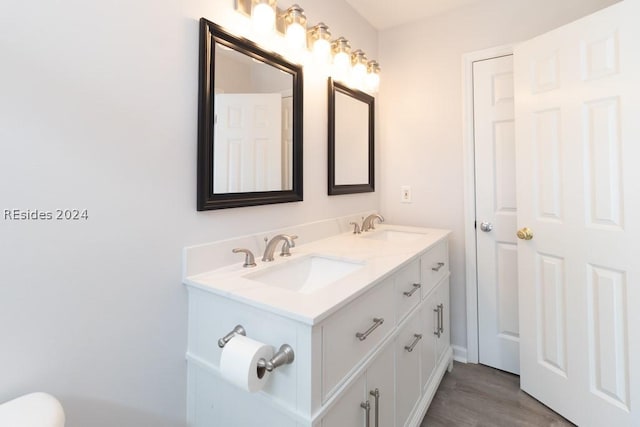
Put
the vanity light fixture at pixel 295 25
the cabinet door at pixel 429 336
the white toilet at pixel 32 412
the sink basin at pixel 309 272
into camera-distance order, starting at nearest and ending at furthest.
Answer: the white toilet at pixel 32 412
the sink basin at pixel 309 272
the vanity light fixture at pixel 295 25
the cabinet door at pixel 429 336

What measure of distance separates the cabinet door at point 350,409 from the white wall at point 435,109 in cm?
138

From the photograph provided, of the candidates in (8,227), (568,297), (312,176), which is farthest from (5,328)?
(568,297)

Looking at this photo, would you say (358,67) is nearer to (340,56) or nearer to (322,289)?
(340,56)

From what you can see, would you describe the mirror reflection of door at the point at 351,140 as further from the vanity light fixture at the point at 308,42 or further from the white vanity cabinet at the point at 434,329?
the white vanity cabinet at the point at 434,329

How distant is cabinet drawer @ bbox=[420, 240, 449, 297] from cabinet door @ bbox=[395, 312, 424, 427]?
0.61ft

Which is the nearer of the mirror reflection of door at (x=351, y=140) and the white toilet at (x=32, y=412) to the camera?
the white toilet at (x=32, y=412)

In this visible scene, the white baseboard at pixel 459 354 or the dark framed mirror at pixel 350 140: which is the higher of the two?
the dark framed mirror at pixel 350 140

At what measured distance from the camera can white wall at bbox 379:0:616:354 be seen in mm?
1971

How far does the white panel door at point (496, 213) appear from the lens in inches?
75.4

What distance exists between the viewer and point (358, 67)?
1.89 meters

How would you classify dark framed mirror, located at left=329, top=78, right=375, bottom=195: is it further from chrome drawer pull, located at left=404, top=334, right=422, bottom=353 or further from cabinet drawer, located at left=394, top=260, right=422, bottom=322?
chrome drawer pull, located at left=404, top=334, right=422, bottom=353

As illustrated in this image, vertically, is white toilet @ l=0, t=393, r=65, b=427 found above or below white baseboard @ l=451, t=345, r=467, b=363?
above

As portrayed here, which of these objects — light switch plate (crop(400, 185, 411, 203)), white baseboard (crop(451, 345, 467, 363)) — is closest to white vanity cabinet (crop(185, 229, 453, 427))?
white baseboard (crop(451, 345, 467, 363))

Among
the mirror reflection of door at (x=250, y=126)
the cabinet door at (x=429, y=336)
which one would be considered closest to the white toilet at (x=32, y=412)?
the mirror reflection of door at (x=250, y=126)
